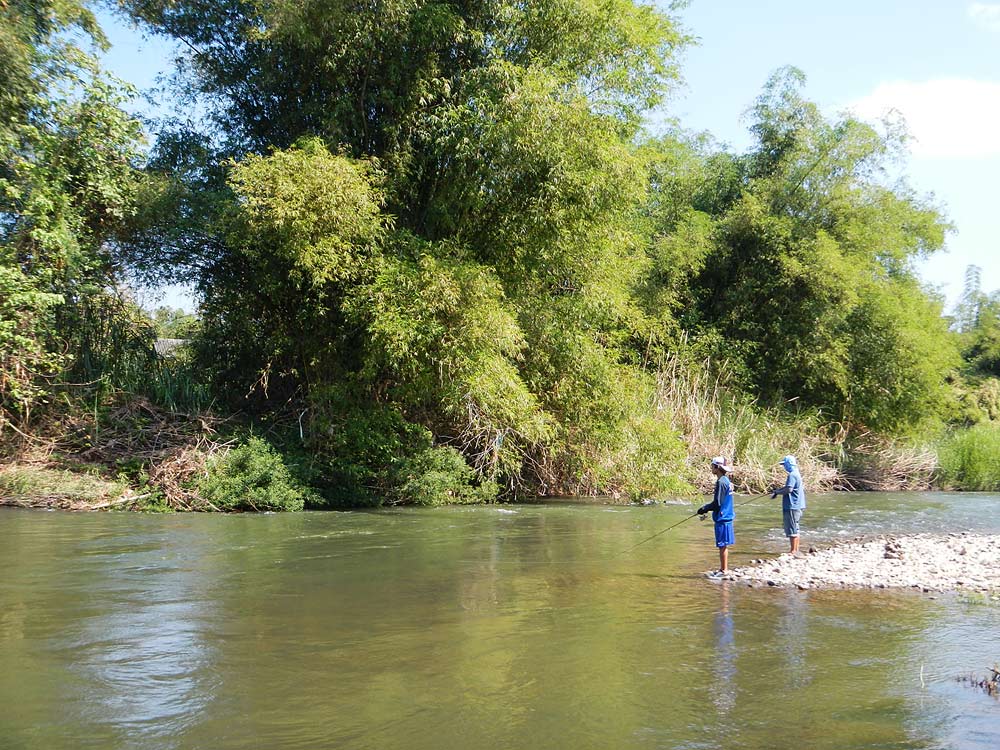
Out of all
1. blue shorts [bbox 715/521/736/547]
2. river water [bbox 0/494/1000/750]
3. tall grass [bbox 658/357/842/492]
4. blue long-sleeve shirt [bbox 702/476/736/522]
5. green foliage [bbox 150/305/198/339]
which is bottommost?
river water [bbox 0/494/1000/750]

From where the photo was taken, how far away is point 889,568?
1117 cm

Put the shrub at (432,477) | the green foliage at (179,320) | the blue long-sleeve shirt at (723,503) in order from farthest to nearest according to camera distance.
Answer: the green foliage at (179,320)
the shrub at (432,477)
the blue long-sleeve shirt at (723,503)

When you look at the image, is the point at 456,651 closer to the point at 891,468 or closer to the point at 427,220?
the point at 427,220

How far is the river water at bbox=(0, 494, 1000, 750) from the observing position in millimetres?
5520

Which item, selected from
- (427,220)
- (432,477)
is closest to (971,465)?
(432,477)

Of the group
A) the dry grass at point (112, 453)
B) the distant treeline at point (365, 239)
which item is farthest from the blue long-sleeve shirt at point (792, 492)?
the dry grass at point (112, 453)

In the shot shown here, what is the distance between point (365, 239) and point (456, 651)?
11.5 metres

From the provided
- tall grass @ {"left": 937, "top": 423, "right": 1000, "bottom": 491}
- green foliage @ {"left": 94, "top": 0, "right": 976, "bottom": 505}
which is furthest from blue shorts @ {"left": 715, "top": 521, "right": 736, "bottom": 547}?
tall grass @ {"left": 937, "top": 423, "right": 1000, "bottom": 491}

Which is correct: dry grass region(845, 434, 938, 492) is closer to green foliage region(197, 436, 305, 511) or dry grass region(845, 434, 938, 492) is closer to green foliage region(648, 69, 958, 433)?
green foliage region(648, 69, 958, 433)

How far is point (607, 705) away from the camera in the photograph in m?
6.01

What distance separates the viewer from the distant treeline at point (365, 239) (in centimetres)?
1706

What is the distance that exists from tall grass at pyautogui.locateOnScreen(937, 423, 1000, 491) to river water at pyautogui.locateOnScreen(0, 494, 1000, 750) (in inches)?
676

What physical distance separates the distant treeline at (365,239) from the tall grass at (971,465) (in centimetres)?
806

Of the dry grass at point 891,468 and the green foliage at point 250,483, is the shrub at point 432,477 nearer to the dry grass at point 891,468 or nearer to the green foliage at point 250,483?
the green foliage at point 250,483
